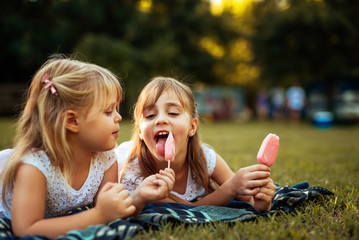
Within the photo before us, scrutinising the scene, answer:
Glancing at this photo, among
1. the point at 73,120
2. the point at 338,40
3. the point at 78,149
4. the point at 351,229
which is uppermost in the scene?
the point at 338,40

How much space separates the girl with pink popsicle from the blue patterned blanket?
0.14 meters

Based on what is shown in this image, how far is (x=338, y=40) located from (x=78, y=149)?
18766 mm

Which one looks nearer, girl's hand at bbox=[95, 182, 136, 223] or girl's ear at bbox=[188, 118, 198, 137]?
girl's hand at bbox=[95, 182, 136, 223]

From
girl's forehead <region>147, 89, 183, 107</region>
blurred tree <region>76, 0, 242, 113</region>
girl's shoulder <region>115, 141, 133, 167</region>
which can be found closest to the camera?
girl's forehead <region>147, 89, 183, 107</region>

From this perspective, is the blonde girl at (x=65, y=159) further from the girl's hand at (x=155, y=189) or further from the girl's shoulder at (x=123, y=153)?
the girl's shoulder at (x=123, y=153)

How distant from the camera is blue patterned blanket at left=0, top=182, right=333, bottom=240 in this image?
171 cm

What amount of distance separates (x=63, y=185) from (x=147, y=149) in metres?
0.77

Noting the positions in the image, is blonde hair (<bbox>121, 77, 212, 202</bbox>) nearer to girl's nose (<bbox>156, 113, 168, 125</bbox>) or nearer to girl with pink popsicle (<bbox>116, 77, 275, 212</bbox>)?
girl with pink popsicle (<bbox>116, 77, 275, 212</bbox>)

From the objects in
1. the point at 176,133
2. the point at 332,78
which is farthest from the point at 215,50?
the point at 176,133

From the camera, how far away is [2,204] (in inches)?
83.4

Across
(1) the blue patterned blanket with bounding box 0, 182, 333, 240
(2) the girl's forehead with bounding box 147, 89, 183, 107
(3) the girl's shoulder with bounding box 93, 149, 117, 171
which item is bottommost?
(1) the blue patterned blanket with bounding box 0, 182, 333, 240

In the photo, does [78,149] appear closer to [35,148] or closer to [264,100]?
[35,148]

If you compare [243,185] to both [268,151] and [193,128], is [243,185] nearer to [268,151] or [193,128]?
[268,151]

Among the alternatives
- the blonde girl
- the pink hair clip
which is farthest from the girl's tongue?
the pink hair clip
